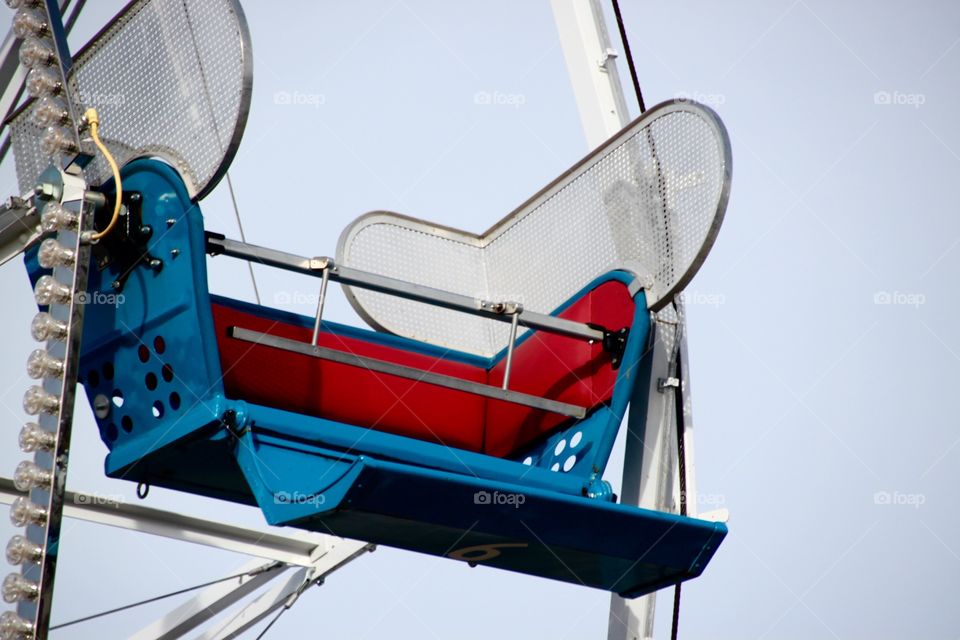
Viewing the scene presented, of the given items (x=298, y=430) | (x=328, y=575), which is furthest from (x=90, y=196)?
(x=328, y=575)

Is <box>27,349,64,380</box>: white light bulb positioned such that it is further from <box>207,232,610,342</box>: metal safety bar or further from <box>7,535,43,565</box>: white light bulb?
<box>207,232,610,342</box>: metal safety bar

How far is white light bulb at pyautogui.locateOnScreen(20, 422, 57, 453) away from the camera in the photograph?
501 cm

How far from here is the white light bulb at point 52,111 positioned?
17.2 feet

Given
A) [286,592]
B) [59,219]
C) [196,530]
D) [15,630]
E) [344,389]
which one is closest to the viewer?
[15,630]

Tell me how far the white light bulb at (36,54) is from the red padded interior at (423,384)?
1135 mm

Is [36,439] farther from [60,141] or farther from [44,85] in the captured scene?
[44,85]

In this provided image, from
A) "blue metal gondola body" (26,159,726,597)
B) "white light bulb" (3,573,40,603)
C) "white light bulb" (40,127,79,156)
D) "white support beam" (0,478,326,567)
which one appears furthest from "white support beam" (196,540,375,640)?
"white light bulb" (40,127,79,156)

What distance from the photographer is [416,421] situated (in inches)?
250

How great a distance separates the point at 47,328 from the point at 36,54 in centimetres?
88

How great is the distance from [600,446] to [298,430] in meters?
1.14

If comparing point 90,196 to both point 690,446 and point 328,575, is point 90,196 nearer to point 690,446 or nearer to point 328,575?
point 690,446

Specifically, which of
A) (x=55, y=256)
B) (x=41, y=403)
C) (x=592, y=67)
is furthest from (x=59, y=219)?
(x=592, y=67)

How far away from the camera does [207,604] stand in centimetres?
891

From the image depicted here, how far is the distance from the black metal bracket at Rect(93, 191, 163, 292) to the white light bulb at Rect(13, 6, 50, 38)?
603 millimetres
